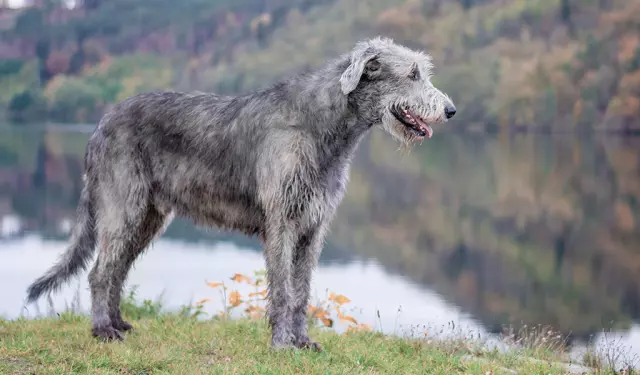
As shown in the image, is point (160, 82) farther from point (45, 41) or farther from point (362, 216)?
point (362, 216)

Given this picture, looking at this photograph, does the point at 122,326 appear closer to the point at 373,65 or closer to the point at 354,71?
the point at 354,71

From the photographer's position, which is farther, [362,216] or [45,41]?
[45,41]

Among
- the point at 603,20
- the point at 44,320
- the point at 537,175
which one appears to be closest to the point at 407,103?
the point at 44,320

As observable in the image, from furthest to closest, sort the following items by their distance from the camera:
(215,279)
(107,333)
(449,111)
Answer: (215,279)
(107,333)
(449,111)

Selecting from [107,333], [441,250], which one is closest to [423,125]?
[107,333]

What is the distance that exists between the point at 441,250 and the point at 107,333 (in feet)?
53.6

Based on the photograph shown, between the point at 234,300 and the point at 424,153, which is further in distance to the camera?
the point at 424,153

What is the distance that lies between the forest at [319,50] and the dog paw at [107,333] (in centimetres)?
5568

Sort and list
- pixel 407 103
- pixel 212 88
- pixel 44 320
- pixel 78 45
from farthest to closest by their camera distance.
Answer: pixel 78 45 → pixel 212 88 → pixel 44 320 → pixel 407 103

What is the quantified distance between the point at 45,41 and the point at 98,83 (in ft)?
45.7

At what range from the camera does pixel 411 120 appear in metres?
6.80

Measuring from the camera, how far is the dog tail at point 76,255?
25.3ft

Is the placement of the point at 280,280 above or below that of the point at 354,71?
below

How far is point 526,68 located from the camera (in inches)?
2603
